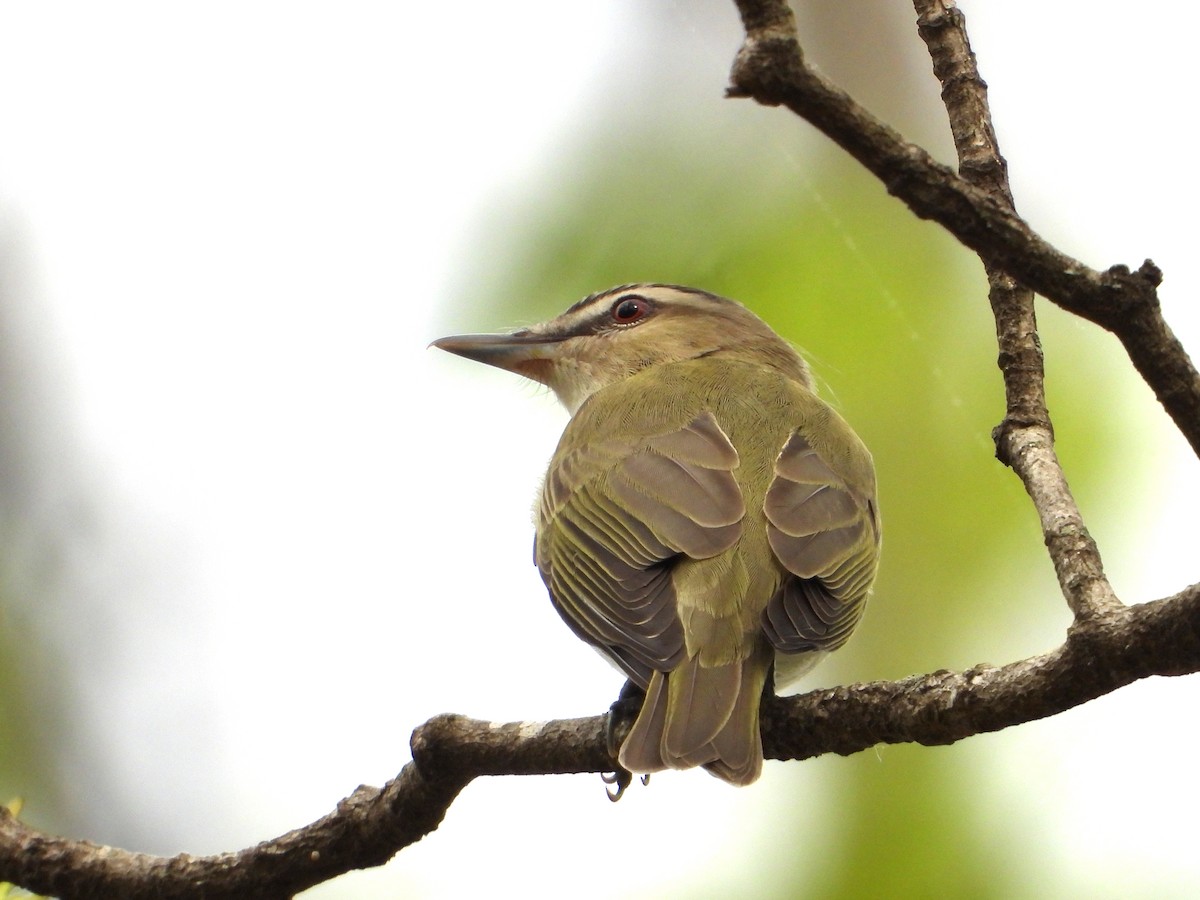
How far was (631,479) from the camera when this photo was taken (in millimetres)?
4258

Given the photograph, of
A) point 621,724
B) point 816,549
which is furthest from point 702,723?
point 816,549

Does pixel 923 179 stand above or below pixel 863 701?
above

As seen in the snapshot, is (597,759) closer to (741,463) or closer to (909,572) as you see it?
(741,463)

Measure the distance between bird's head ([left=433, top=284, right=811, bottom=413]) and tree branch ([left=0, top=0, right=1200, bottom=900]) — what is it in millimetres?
2172

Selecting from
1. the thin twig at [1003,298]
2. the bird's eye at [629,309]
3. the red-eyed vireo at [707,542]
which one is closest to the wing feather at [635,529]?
the red-eyed vireo at [707,542]

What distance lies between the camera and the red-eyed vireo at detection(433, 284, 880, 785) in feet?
11.2

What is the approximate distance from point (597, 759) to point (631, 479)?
44.2 inches

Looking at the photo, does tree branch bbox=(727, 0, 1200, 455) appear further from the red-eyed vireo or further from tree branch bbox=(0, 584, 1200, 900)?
the red-eyed vireo

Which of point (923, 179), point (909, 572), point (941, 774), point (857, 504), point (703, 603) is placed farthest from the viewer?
point (909, 572)

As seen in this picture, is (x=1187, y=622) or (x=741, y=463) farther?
(x=741, y=463)

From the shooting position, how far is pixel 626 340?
574cm

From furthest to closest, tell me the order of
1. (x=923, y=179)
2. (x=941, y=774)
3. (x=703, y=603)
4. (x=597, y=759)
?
(x=941, y=774) → (x=703, y=603) → (x=597, y=759) → (x=923, y=179)

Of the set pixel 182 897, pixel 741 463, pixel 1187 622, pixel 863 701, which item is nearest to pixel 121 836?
pixel 182 897

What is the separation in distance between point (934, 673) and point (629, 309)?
311 cm
